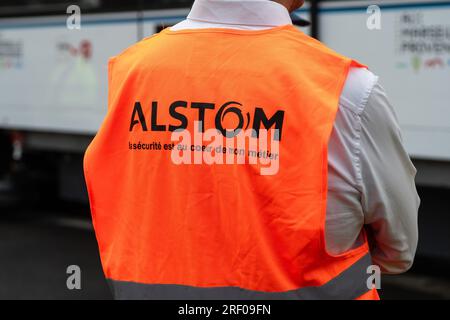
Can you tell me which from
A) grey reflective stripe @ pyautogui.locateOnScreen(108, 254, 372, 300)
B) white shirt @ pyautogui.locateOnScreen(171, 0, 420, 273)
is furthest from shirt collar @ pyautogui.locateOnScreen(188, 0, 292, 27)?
grey reflective stripe @ pyautogui.locateOnScreen(108, 254, 372, 300)

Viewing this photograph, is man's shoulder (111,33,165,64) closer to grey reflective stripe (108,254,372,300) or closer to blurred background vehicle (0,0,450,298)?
grey reflective stripe (108,254,372,300)

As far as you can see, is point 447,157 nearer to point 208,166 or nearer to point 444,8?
point 444,8

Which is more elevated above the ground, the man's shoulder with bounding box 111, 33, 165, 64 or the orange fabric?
the man's shoulder with bounding box 111, 33, 165, 64

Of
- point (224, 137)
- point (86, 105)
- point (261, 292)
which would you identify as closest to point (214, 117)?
point (224, 137)

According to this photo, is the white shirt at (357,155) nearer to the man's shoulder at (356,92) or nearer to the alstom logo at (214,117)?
the man's shoulder at (356,92)

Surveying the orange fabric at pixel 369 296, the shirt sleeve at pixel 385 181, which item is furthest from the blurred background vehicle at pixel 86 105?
the orange fabric at pixel 369 296

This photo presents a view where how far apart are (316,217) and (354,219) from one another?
16 centimetres

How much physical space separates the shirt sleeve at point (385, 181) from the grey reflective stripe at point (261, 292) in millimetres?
106

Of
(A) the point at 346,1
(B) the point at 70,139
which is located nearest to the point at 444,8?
(A) the point at 346,1

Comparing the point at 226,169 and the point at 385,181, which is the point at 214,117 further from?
the point at 385,181

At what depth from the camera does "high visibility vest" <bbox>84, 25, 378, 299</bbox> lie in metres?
1.60

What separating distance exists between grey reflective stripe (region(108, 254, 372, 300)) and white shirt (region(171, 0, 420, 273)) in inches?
2.3

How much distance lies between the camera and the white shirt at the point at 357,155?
1641 millimetres

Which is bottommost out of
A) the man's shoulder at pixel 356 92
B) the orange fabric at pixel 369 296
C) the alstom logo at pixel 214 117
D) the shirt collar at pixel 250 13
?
the orange fabric at pixel 369 296
